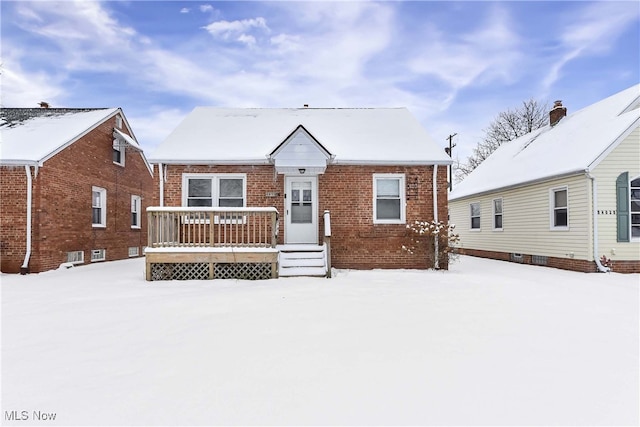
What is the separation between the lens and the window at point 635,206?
11.4 m

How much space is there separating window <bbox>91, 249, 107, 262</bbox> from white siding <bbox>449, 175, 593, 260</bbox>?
16.6 meters

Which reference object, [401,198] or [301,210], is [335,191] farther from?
[401,198]

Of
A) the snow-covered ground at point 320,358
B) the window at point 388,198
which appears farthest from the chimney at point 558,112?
the snow-covered ground at point 320,358

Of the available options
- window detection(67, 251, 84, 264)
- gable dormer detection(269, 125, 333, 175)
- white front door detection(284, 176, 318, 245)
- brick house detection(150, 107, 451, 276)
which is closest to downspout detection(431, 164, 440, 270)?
brick house detection(150, 107, 451, 276)

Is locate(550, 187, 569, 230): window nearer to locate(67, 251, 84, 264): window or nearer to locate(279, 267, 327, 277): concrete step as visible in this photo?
locate(279, 267, 327, 277): concrete step

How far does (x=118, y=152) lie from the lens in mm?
16531

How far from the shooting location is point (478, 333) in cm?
484

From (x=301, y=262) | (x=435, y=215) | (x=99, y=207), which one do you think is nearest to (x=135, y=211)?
(x=99, y=207)

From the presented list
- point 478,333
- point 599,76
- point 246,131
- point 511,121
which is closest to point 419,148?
point 246,131

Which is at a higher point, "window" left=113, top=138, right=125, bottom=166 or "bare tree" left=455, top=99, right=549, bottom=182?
"bare tree" left=455, top=99, right=549, bottom=182

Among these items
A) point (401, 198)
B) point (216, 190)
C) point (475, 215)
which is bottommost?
point (475, 215)

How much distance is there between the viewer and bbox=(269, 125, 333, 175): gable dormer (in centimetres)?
1091

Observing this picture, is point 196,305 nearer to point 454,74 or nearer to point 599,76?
point 454,74

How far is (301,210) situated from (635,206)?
34.0 ft
